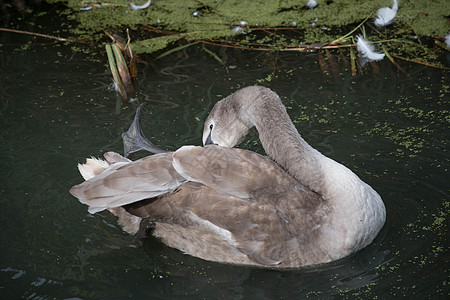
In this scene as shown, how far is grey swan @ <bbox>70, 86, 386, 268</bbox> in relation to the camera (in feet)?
11.4

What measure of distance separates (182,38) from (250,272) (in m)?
3.16

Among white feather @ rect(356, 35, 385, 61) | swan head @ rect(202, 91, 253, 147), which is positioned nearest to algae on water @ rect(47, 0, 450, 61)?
white feather @ rect(356, 35, 385, 61)

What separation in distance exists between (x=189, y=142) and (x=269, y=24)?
210 centimetres

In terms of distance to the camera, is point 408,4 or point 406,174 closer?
point 406,174

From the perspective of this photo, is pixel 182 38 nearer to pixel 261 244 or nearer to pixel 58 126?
pixel 58 126

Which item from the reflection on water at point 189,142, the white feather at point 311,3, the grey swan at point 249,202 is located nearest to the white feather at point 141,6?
the reflection on water at point 189,142

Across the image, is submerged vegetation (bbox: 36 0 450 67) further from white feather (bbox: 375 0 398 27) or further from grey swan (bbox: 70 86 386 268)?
grey swan (bbox: 70 86 386 268)

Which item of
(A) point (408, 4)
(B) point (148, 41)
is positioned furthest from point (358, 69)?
(B) point (148, 41)

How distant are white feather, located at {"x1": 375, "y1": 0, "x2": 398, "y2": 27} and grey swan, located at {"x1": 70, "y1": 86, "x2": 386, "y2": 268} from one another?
277cm

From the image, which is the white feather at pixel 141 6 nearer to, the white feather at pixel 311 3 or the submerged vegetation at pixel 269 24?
the submerged vegetation at pixel 269 24

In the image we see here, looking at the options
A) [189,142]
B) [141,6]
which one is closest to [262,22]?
[141,6]

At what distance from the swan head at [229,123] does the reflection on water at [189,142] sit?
390 millimetres

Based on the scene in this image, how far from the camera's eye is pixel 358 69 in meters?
5.55

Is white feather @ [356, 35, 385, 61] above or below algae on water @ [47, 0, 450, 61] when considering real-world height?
below
